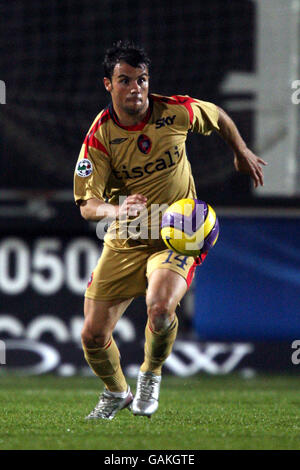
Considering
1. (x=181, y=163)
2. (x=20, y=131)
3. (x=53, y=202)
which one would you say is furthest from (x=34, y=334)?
(x=181, y=163)

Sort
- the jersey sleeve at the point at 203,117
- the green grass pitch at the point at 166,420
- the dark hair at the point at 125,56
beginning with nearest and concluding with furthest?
the green grass pitch at the point at 166,420, the dark hair at the point at 125,56, the jersey sleeve at the point at 203,117

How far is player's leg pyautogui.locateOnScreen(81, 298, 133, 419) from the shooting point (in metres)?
5.68

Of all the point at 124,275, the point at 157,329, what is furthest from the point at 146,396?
the point at 124,275

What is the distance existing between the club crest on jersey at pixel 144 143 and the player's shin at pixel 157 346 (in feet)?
3.56

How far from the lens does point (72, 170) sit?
36.5 feet

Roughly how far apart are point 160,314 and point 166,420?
2.61ft

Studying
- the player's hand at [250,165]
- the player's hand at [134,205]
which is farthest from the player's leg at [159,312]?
the player's hand at [250,165]

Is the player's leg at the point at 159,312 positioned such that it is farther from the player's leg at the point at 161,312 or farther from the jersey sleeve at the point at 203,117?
the jersey sleeve at the point at 203,117

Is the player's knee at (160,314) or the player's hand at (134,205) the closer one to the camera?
the player's hand at (134,205)

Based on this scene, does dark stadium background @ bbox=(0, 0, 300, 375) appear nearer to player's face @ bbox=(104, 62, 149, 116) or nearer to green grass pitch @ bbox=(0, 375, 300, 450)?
green grass pitch @ bbox=(0, 375, 300, 450)

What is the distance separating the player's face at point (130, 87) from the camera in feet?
18.3

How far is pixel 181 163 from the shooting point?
586 centimetres

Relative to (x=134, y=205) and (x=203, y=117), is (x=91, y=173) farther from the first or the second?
(x=203, y=117)
